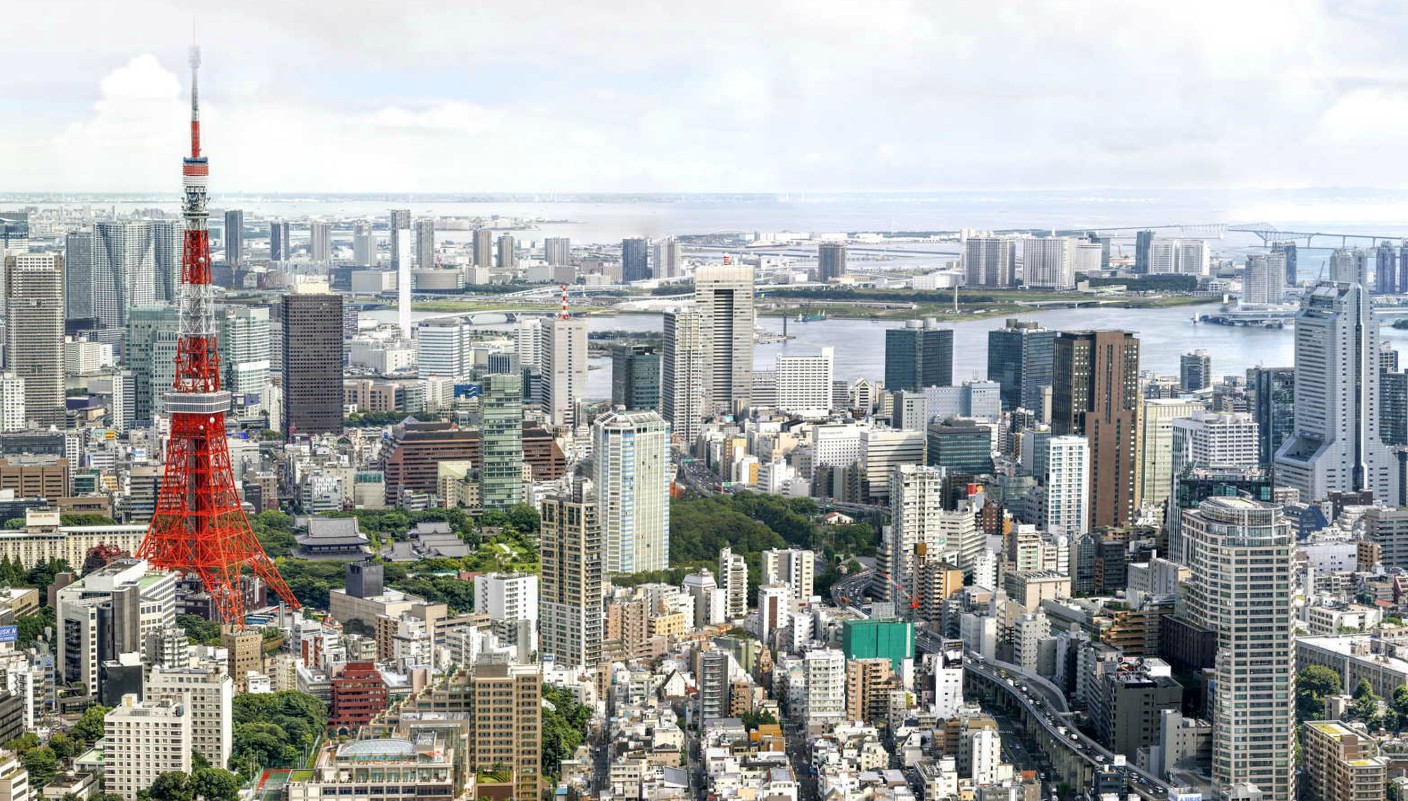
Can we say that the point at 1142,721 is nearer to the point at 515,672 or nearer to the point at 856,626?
the point at 856,626

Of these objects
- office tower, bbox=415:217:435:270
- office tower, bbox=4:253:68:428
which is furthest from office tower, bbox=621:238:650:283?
office tower, bbox=4:253:68:428

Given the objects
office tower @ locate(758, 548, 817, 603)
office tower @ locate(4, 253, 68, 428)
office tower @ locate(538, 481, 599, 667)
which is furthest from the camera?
office tower @ locate(4, 253, 68, 428)

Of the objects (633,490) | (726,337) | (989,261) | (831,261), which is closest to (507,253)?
(831,261)

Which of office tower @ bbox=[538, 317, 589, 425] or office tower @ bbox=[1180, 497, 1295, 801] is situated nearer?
office tower @ bbox=[1180, 497, 1295, 801]

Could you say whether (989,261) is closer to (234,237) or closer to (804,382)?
(804,382)

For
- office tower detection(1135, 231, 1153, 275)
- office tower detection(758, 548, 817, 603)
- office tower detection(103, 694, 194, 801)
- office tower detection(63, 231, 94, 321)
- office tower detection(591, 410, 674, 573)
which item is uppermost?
office tower detection(1135, 231, 1153, 275)

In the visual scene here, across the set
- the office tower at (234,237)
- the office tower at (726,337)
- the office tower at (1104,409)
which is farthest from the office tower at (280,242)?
the office tower at (1104,409)

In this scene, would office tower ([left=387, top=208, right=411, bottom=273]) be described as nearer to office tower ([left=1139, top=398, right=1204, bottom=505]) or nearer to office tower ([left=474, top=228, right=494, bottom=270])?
office tower ([left=474, top=228, right=494, bottom=270])

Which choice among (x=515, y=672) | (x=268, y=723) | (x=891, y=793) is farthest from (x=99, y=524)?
(x=891, y=793)
